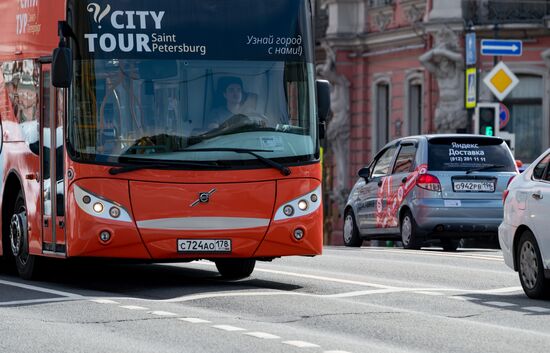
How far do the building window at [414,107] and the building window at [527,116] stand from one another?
13.4 ft

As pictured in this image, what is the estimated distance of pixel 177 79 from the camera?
677 inches

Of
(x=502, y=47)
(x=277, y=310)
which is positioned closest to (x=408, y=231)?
(x=502, y=47)

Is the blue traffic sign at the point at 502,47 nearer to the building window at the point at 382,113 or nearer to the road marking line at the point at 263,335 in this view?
the building window at the point at 382,113

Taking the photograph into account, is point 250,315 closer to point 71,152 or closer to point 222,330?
point 222,330

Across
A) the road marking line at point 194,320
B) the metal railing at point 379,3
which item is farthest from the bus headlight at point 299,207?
the metal railing at point 379,3

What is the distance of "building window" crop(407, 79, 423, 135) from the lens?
1885 inches

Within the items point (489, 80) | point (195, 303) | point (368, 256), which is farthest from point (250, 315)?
point (489, 80)

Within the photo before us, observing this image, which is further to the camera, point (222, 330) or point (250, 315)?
point (250, 315)

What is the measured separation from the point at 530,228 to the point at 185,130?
3351 mm

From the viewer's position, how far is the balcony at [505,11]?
4325 cm

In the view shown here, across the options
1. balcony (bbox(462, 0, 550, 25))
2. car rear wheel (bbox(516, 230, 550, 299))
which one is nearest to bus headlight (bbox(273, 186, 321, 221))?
car rear wheel (bbox(516, 230, 550, 299))

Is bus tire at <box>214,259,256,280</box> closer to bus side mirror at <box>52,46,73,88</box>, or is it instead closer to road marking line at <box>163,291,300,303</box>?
road marking line at <box>163,291,300,303</box>

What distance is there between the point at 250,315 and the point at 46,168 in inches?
167

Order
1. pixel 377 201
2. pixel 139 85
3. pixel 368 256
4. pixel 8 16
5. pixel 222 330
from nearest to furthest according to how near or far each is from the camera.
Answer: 1. pixel 222 330
2. pixel 139 85
3. pixel 8 16
4. pixel 368 256
5. pixel 377 201
